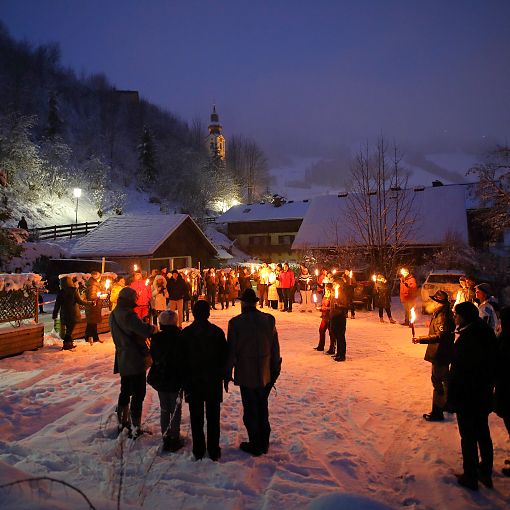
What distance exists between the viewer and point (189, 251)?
28234mm

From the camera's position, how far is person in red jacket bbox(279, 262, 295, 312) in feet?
55.5

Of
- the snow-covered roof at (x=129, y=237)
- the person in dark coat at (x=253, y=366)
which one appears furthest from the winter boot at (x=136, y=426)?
the snow-covered roof at (x=129, y=237)

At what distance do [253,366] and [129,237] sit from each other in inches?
871

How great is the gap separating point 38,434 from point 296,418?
345cm

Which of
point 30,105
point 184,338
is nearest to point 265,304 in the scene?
point 184,338

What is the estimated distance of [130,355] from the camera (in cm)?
525

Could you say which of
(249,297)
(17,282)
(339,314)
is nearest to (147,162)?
(17,282)

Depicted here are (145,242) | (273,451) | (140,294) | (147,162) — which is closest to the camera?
(273,451)

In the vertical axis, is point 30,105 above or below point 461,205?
above

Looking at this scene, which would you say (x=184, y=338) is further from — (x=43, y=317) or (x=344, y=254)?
(x=344, y=254)

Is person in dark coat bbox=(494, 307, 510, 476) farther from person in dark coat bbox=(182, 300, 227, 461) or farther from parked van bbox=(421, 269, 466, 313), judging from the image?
parked van bbox=(421, 269, 466, 313)

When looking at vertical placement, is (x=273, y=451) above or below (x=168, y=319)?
below

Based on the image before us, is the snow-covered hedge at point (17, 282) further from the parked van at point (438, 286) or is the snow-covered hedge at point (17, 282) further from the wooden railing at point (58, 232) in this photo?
the wooden railing at point (58, 232)

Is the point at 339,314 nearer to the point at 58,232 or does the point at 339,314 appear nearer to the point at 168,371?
the point at 168,371
